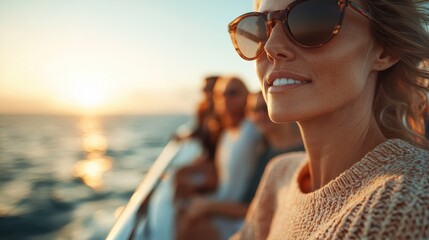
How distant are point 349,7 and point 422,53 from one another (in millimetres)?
295

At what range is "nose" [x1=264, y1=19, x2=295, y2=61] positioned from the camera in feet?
3.27

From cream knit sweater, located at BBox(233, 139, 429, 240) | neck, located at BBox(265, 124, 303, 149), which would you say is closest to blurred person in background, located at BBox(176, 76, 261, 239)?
neck, located at BBox(265, 124, 303, 149)

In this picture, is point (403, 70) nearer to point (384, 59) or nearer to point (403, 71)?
point (403, 71)

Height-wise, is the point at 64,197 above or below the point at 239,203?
below

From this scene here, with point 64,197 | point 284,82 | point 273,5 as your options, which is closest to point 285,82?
point 284,82

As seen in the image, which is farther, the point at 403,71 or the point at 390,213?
the point at 403,71

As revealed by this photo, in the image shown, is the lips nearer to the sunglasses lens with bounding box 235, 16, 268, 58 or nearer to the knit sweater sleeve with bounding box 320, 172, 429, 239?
the sunglasses lens with bounding box 235, 16, 268, 58

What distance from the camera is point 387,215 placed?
700 mm

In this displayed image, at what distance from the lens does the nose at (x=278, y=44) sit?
39.2 inches

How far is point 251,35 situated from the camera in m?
1.18

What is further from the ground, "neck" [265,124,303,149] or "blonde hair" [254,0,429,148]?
"blonde hair" [254,0,429,148]

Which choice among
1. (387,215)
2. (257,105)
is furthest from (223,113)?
(387,215)

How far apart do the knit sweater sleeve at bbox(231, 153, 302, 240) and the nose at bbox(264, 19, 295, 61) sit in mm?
603

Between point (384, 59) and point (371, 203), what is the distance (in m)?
0.52
